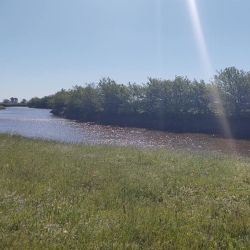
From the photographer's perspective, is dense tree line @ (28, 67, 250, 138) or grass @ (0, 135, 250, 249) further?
dense tree line @ (28, 67, 250, 138)

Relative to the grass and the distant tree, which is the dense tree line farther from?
the grass

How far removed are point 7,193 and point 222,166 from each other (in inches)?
503

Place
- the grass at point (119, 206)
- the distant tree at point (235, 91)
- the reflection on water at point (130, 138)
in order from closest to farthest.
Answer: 1. the grass at point (119, 206)
2. the reflection on water at point (130, 138)
3. the distant tree at point (235, 91)

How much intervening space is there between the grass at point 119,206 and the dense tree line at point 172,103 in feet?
199

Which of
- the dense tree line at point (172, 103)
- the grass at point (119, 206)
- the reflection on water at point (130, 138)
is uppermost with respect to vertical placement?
the dense tree line at point (172, 103)

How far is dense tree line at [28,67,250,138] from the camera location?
8344 centimetres

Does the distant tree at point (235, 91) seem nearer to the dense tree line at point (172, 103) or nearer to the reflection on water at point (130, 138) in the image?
the dense tree line at point (172, 103)

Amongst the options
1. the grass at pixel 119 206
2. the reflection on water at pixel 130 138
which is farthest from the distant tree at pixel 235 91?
the grass at pixel 119 206

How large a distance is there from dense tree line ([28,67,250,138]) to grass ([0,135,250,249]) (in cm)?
6064

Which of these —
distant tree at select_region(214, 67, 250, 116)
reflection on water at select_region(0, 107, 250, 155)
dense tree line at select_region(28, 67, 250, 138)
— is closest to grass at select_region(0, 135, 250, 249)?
reflection on water at select_region(0, 107, 250, 155)

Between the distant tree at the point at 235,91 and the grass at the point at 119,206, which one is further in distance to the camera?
the distant tree at the point at 235,91

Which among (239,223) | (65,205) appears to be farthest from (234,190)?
(65,205)

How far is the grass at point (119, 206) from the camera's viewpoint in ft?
27.4

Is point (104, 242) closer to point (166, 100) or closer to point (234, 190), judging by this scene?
point (234, 190)
